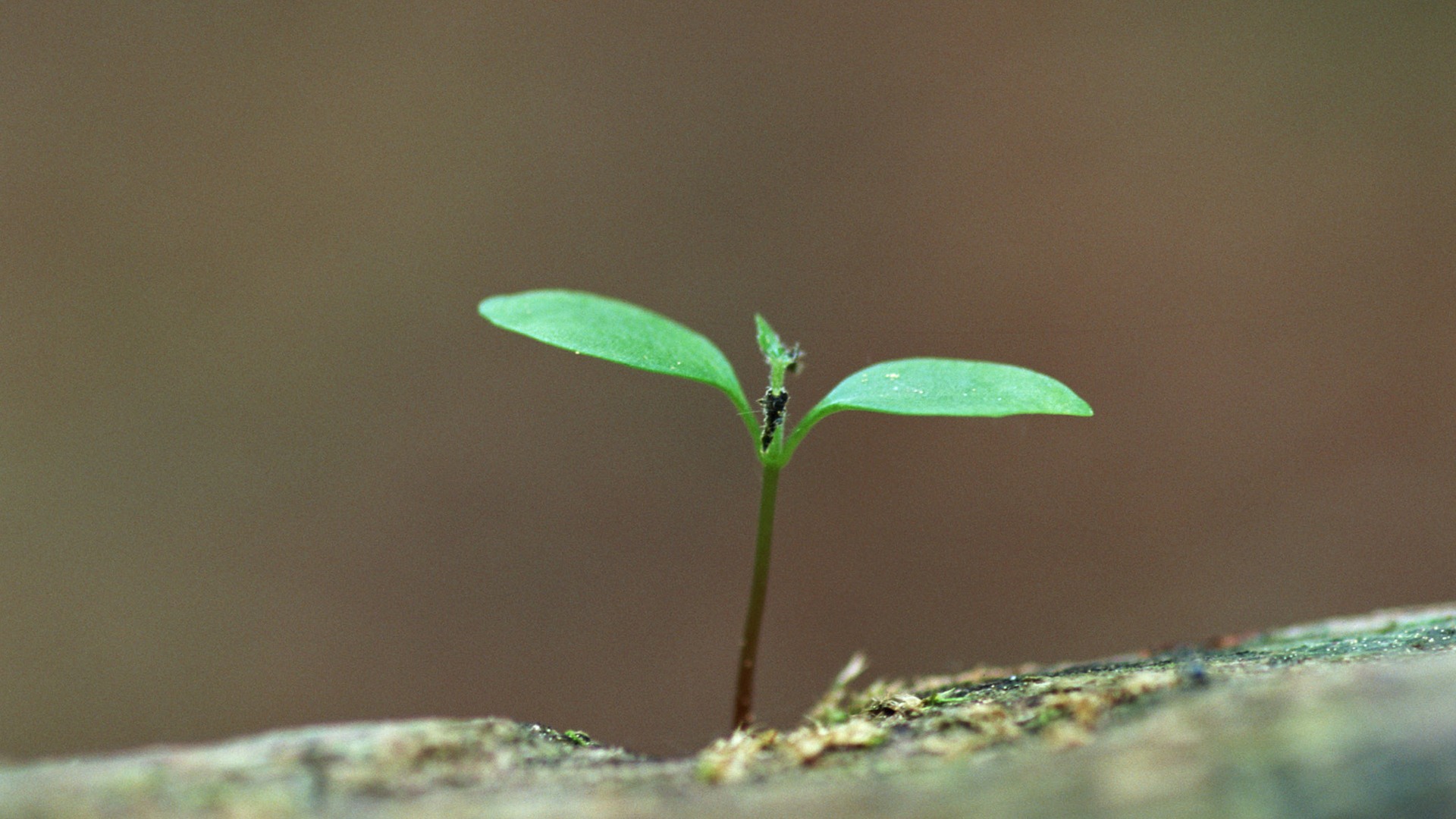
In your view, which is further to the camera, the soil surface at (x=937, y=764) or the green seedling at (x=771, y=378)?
the green seedling at (x=771, y=378)

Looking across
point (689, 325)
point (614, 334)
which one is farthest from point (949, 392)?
point (689, 325)

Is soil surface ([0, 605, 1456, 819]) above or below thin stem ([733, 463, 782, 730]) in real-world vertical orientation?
below

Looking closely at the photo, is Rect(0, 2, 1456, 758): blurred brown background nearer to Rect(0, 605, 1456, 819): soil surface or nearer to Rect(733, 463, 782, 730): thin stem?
Rect(733, 463, 782, 730): thin stem

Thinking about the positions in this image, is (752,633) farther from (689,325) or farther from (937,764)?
(689,325)

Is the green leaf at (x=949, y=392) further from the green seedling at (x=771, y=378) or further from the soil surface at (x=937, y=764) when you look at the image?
the soil surface at (x=937, y=764)

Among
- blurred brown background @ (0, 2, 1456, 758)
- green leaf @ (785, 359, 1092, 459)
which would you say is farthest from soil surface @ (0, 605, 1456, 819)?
blurred brown background @ (0, 2, 1456, 758)

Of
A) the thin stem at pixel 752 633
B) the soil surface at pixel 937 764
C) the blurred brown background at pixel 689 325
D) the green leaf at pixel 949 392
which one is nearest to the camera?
the soil surface at pixel 937 764

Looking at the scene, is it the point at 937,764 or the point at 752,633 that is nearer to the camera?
the point at 937,764

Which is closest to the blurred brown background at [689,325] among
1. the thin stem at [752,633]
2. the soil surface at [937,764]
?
the thin stem at [752,633]
